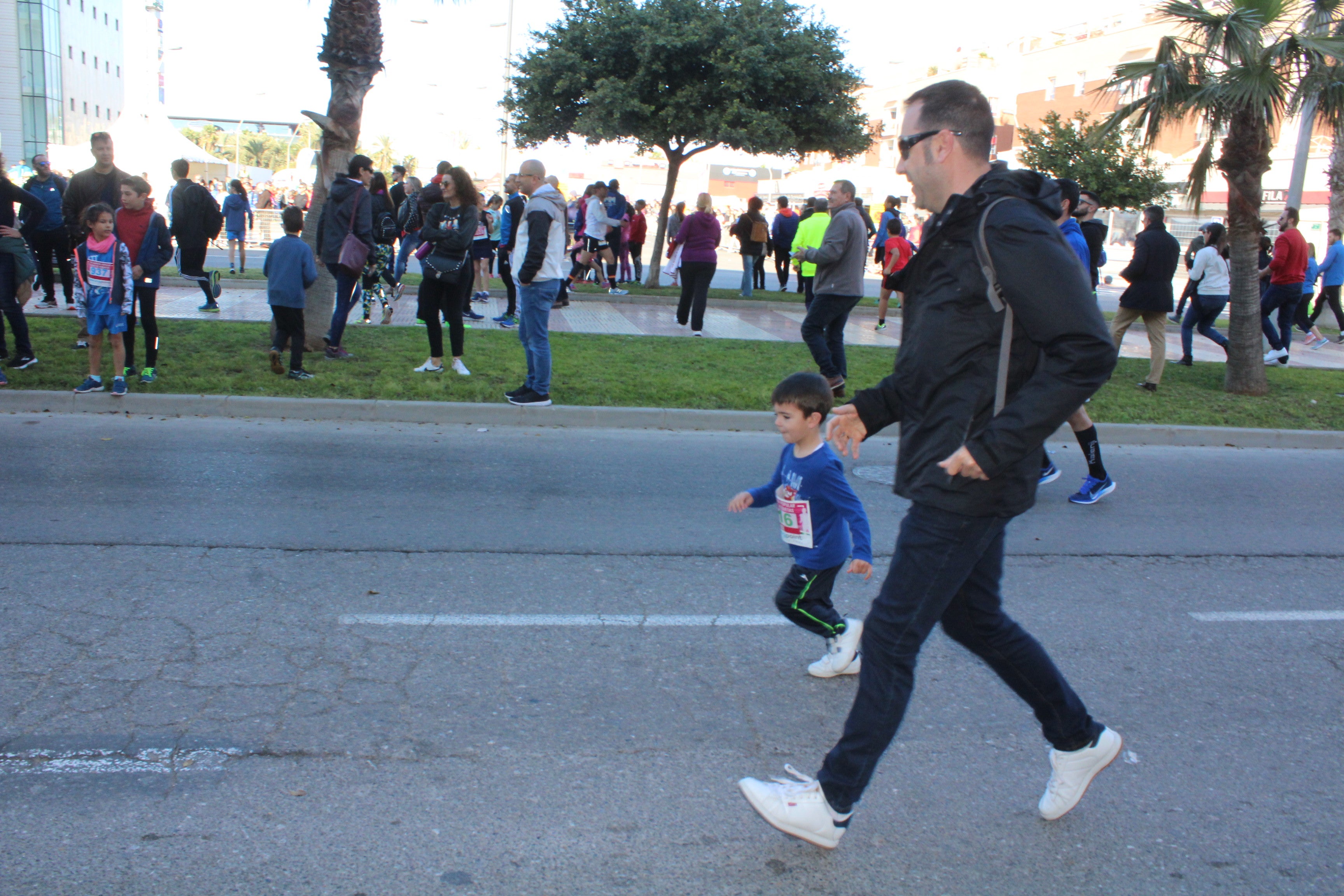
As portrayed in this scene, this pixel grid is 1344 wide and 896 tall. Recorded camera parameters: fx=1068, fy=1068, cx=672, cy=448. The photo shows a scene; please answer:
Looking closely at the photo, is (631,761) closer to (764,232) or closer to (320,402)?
(320,402)

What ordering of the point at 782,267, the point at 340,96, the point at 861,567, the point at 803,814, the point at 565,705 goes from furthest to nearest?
1. the point at 782,267
2. the point at 340,96
3. the point at 565,705
4. the point at 861,567
5. the point at 803,814

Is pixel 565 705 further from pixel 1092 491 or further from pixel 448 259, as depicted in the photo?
pixel 448 259

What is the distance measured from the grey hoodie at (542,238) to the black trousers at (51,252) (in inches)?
229

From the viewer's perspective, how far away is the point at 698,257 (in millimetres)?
13289

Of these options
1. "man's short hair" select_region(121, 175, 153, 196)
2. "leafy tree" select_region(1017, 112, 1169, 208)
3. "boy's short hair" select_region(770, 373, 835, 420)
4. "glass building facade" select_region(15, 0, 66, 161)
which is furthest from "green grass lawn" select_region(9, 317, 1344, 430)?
"glass building facade" select_region(15, 0, 66, 161)

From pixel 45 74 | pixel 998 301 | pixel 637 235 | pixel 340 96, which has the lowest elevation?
pixel 998 301

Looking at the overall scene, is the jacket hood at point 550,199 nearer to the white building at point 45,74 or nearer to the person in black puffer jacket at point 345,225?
the person in black puffer jacket at point 345,225

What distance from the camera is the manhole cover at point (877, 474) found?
298 inches

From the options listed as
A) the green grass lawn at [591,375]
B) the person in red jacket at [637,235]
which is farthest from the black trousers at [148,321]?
the person in red jacket at [637,235]

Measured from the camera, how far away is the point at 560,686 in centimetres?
392

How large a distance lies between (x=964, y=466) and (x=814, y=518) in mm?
1420

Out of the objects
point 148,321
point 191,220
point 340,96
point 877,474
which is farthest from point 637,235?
point 877,474

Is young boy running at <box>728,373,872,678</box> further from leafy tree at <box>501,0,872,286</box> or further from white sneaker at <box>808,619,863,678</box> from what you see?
leafy tree at <box>501,0,872,286</box>

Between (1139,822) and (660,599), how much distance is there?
2.28m
